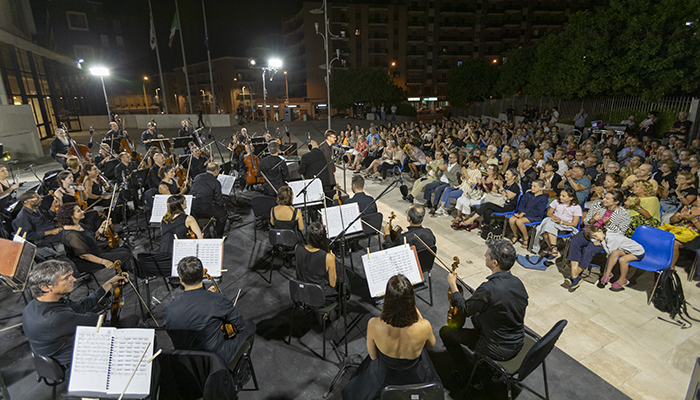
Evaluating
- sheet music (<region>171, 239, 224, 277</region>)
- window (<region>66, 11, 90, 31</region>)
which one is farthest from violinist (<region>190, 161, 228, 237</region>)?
window (<region>66, 11, 90, 31</region>)

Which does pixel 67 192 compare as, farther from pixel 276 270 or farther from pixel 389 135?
pixel 389 135

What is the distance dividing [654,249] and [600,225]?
0.63m

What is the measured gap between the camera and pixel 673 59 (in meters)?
10.4

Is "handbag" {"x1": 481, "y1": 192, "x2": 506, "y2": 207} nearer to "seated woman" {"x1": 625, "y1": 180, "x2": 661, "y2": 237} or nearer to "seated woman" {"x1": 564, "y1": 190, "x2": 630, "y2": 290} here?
"seated woman" {"x1": 564, "y1": 190, "x2": 630, "y2": 290}

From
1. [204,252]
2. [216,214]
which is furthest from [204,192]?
[204,252]

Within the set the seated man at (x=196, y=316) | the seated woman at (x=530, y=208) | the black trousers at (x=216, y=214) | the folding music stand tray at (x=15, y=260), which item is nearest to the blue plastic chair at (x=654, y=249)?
the seated woman at (x=530, y=208)

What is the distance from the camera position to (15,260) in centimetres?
357

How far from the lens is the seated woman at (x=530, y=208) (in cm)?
558

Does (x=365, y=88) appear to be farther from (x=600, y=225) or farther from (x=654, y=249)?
(x=654, y=249)

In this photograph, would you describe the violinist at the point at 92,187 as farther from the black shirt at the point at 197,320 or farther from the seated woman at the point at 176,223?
the black shirt at the point at 197,320

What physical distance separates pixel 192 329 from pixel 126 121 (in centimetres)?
2566

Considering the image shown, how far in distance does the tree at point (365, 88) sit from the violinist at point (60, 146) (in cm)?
2542

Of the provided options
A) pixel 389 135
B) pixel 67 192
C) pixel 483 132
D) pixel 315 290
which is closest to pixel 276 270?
pixel 315 290

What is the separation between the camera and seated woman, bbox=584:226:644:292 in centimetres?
442
